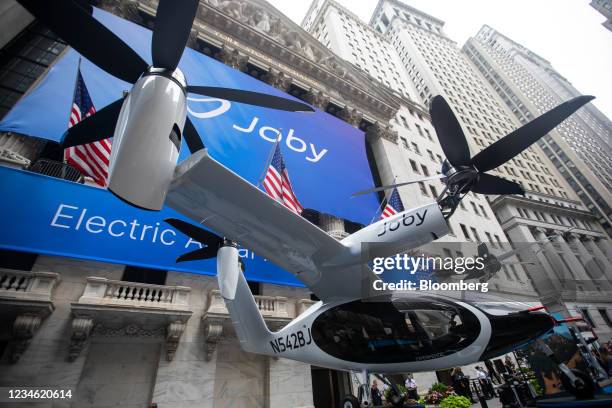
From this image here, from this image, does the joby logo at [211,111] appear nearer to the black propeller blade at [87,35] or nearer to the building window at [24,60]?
the building window at [24,60]

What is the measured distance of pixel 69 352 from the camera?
32.6ft

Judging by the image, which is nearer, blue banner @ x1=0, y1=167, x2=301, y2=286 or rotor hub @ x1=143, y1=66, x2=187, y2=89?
rotor hub @ x1=143, y1=66, x2=187, y2=89

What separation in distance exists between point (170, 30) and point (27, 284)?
1170cm

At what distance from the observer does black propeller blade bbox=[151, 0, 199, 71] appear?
11.3ft

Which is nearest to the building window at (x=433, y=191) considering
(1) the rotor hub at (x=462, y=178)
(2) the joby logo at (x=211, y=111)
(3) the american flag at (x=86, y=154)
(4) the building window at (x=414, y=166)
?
(4) the building window at (x=414, y=166)

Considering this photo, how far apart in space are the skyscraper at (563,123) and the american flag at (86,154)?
320 ft

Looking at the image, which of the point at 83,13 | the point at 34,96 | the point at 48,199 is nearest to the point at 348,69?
the point at 34,96

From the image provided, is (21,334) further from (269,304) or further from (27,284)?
(269,304)

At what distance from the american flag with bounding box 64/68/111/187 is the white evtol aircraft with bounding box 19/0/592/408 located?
16.2ft

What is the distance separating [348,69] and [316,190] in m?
23.4

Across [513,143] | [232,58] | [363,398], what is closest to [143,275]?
[363,398]

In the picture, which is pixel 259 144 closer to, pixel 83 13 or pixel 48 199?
pixel 48 199

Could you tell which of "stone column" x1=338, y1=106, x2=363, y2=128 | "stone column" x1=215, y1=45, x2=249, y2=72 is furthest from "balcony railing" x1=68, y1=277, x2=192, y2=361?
"stone column" x1=338, y1=106, x2=363, y2=128

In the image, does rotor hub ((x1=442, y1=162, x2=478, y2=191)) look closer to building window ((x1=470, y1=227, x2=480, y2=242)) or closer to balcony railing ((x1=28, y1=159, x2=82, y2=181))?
balcony railing ((x1=28, y1=159, x2=82, y2=181))
